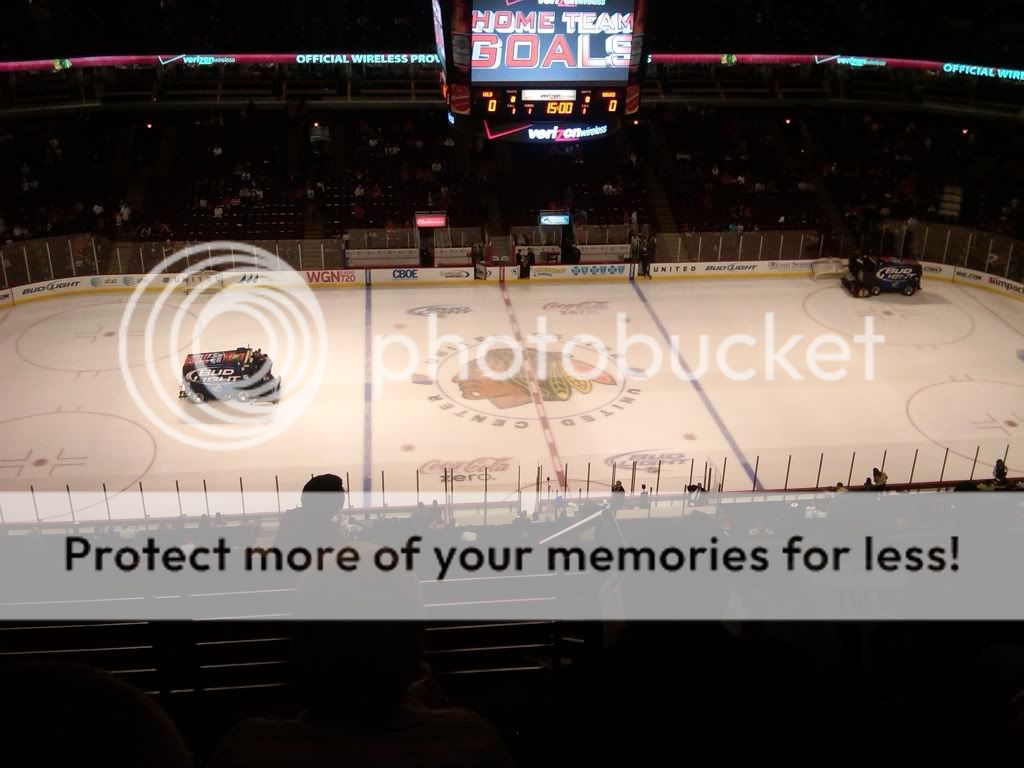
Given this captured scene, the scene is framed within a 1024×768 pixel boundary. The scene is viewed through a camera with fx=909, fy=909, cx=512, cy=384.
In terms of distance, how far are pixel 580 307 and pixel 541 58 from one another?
9.62m

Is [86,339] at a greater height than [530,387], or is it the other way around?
[86,339]

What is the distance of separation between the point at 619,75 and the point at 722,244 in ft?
37.5

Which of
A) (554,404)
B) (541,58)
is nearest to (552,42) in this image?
(541,58)

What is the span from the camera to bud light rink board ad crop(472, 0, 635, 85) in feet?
62.5

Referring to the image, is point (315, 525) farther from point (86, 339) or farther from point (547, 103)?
point (86, 339)

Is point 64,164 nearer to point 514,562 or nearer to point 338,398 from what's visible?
point 338,398

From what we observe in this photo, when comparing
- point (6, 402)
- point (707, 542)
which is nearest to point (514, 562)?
point (707, 542)
